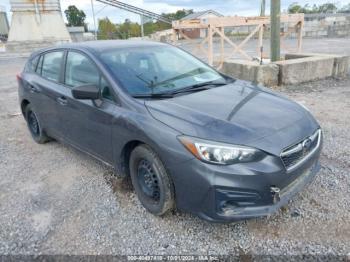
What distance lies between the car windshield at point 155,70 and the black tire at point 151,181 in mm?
638

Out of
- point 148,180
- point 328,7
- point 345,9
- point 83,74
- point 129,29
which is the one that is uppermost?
point 328,7

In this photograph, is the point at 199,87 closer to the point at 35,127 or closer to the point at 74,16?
the point at 35,127

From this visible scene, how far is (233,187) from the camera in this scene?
227 cm

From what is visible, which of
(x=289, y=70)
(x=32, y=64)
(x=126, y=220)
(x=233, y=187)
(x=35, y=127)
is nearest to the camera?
(x=233, y=187)

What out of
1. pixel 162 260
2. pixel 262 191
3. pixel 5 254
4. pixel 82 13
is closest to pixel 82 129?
pixel 5 254

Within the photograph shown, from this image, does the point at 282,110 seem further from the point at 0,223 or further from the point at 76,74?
the point at 0,223

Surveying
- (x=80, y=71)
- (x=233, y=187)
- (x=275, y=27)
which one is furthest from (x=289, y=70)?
(x=233, y=187)

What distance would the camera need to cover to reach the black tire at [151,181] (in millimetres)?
2617

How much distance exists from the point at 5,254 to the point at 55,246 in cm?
41

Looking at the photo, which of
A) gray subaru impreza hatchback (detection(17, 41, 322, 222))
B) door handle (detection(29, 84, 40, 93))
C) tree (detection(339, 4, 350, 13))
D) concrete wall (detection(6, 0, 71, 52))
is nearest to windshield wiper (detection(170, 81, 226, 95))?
gray subaru impreza hatchback (detection(17, 41, 322, 222))

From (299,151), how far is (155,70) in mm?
1755

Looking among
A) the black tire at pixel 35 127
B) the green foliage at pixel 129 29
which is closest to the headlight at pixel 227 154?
the black tire at pixel 35 127

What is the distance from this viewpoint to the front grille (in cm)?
240

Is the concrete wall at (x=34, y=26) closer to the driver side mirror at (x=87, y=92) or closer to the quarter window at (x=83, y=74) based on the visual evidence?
the quarter window at (x=83, y=74)
